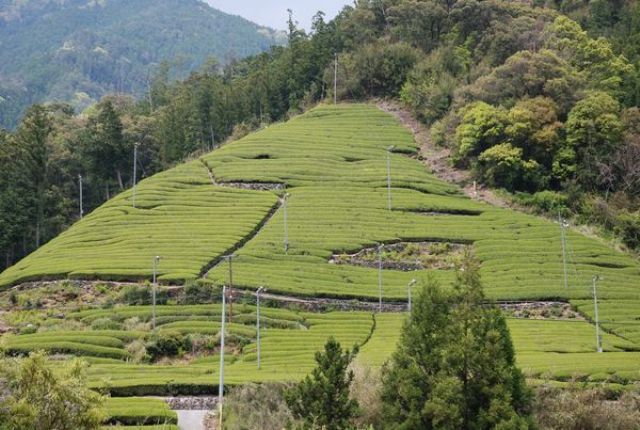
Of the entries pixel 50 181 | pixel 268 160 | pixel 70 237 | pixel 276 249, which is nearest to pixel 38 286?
pixel 70 237

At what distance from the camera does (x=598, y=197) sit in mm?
77188

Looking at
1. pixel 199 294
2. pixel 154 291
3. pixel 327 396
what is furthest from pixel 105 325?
pixel 327 396

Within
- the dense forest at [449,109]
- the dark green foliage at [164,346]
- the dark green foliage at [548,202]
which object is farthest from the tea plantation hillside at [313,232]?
the dark green foliage at [164,346]

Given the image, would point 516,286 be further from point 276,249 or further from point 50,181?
point 50,181

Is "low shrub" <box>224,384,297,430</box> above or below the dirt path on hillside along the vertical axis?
below

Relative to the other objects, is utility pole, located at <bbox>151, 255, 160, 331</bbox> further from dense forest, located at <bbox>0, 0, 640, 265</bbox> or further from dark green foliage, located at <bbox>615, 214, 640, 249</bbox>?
dark green foliage, located at <bbox>615, 214, 640, 249</bbox>

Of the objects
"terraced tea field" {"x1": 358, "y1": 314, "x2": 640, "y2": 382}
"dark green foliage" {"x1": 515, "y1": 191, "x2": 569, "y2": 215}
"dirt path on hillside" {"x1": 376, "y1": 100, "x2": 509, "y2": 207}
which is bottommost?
"terraced tea field" {"x1": 358, "y1": 314, "x2": 640, "y2": 382}

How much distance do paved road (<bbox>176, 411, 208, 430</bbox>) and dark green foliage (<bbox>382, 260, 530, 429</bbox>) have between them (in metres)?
8.58

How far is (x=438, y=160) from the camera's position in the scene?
305 ft

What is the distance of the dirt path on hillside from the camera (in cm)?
8331

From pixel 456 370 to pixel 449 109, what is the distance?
69.0 meters

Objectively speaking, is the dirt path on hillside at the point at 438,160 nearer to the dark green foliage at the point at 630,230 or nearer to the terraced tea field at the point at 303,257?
the terraced tea field at the point at 303,257

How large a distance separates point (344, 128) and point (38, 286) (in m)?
47.9

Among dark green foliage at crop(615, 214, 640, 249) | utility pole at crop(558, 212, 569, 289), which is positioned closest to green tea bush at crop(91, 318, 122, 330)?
utility pole at crop(558, 212, 569, 289)
